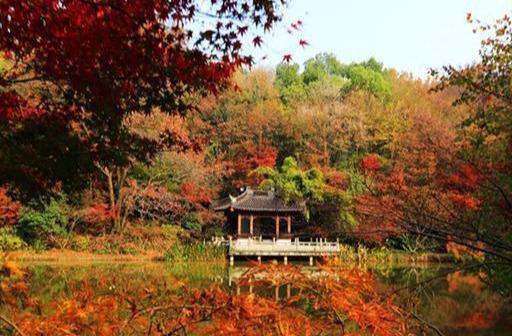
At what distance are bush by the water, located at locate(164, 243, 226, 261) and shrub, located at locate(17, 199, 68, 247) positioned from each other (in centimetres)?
407

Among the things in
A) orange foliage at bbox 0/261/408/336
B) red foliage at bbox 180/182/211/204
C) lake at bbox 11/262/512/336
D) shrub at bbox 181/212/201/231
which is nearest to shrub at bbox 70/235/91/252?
lake at bbox 11/262/512/336

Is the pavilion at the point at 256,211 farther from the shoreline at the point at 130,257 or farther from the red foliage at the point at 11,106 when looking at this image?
the red foliage at the point at 11,106

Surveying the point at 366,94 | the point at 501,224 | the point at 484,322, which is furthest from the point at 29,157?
the point at 366,94

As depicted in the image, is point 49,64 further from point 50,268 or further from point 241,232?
point 241,232

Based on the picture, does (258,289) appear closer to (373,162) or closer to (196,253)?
(196,253)

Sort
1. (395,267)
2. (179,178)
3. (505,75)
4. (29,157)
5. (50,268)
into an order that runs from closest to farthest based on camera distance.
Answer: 1. (29,157)
2. (505,75)
3. (50,268)
4. (395,267)
5. (179,178)

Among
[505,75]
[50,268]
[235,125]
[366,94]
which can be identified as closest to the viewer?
[505,75]

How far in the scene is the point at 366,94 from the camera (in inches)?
1217

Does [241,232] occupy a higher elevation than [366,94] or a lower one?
lower

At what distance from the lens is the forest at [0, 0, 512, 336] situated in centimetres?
210

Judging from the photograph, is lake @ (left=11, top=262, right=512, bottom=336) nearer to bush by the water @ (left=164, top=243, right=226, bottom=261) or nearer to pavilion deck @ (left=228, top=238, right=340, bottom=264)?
bush by the water @ (left=164, top=243, right=226, bottom=261)

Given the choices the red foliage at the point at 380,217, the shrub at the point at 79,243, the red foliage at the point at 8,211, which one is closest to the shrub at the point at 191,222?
the shrub at the point at 79,243

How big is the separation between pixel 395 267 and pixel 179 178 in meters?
8.94

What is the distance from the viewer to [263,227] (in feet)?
79.6
